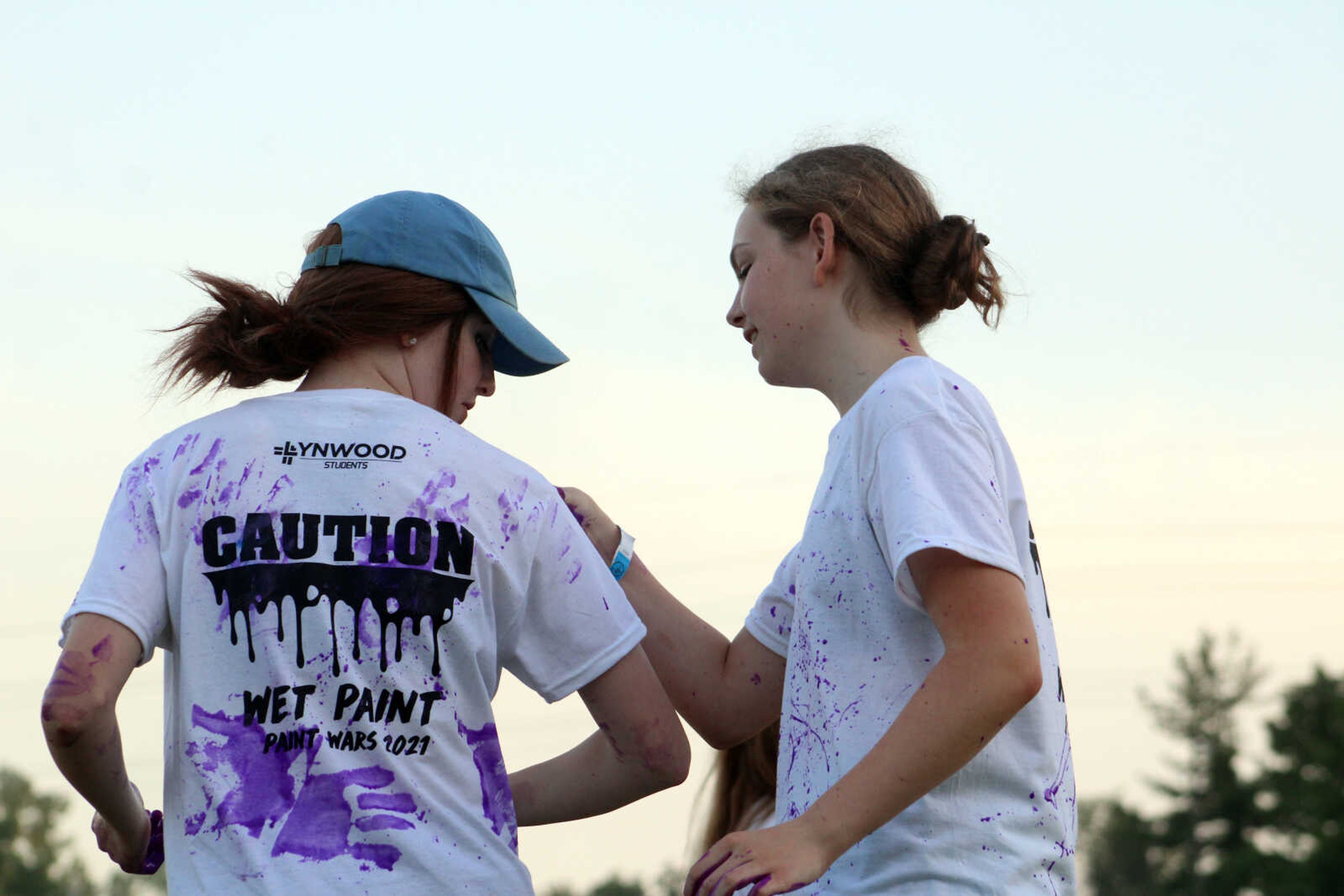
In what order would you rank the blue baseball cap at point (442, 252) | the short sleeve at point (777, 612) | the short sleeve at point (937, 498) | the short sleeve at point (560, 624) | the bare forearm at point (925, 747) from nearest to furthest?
the bare forearm at point (925, 747) < the short sleeve at point (937, 498) < the short sleeve at point (560, 624) < the blue baseball cap at point (442, 252) < the short sleeve at point (777, 612)

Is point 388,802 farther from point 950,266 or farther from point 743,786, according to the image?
point 743,786

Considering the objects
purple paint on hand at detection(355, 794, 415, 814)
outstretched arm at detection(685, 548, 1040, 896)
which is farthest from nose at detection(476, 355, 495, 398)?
outstretched arm at detection(685, 548, 1040, 896)

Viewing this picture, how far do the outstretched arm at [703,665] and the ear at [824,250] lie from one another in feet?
3.16

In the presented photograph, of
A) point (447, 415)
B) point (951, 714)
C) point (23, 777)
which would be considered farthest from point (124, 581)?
point (23, 777)

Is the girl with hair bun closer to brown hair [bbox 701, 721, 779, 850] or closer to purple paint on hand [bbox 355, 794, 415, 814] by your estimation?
purple paint on hand [bbox 355, 794, 415, 814]

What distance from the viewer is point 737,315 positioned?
372cm

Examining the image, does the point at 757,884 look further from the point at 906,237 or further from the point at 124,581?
the point at 906,237

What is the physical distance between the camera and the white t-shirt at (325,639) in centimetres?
272

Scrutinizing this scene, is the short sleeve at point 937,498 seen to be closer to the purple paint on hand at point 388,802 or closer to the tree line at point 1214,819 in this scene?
the purple paint on hand at point 388,802

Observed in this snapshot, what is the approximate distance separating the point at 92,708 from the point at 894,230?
6.46 ft

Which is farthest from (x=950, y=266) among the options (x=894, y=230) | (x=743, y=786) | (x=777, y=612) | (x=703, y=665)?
(x=743, y=786)

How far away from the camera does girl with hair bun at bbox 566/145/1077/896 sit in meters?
2.59

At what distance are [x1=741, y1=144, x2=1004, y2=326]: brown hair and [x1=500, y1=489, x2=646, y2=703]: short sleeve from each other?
0.94 metres

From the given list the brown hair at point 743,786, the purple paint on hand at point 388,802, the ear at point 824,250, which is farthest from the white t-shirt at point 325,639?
the brown hair at point 743,786
